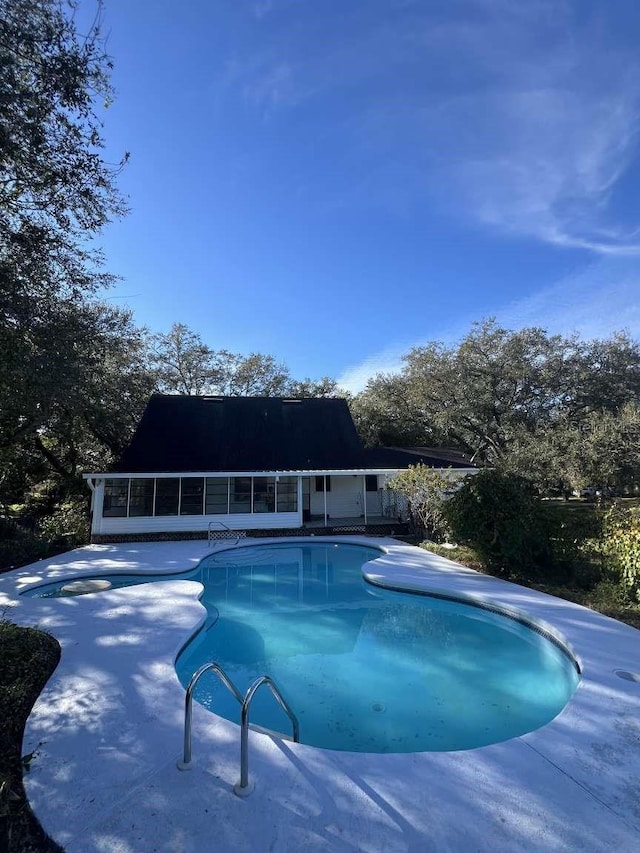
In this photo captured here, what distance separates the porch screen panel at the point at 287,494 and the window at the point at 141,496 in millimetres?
5023

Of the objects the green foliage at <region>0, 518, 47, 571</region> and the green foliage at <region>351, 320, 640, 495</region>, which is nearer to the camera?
the green foliage at <region>0, 518, 47, 571</region>

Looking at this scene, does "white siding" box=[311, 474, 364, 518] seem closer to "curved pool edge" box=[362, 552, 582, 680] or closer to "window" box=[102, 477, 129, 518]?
"window" box=[102, 477, 129, 518]

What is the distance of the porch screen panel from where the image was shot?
17.3 m

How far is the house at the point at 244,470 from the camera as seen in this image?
16016 millimetres

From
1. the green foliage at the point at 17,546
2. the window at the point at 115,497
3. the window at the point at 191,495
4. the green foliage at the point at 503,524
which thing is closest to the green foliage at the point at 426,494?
the green foliage at the point at 503,524

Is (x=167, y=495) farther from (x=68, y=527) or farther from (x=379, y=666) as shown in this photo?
(x=379, y=666)

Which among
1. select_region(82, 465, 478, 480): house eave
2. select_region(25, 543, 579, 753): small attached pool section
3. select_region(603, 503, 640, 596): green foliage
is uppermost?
select_region(82, 465, 478, 480): house eave

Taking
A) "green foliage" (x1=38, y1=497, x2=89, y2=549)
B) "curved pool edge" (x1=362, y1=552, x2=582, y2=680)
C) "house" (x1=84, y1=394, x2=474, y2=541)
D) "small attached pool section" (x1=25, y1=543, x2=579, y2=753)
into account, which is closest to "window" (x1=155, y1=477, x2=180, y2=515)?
"house" (x1=84, y1=394, x2=474, y2=541)

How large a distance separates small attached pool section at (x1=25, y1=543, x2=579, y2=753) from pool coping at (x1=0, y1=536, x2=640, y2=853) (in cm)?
85

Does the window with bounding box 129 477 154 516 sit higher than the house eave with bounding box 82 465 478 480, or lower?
lower

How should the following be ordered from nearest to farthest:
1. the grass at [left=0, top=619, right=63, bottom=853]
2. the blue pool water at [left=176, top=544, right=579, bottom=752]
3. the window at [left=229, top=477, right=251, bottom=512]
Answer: the grass at [left=0, top=619, right=63, bottom=853] < the blue pool water at [left=176, top=544, right=579, bottom=752] < the window at [left=229, top=477, right=251, bottom=512]

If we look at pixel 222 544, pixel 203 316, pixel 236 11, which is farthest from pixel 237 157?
pixel 222 544

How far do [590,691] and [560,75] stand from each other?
1171 centimetres

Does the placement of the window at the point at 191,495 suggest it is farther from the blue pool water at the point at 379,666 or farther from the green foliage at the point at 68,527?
the blue pool water at the point at 379,666
